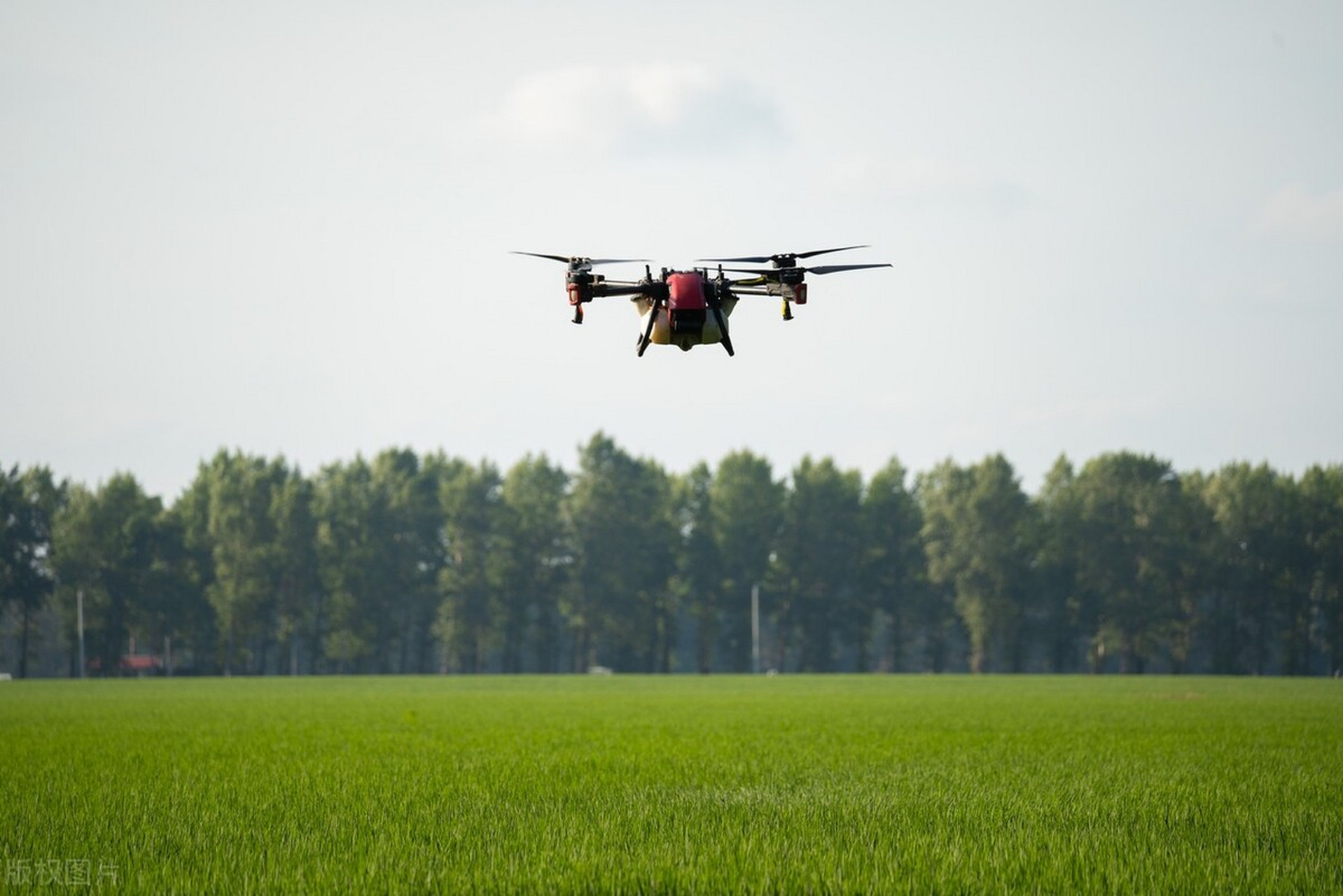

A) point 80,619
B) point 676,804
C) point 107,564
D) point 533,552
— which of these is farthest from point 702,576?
point 676,804

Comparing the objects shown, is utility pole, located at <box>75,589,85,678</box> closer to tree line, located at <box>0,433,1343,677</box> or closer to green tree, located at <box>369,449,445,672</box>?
tree line, located at <box>0,433,1343,677</box>

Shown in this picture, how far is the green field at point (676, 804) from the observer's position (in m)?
13.9

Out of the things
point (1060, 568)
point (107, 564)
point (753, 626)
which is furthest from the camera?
point (753, 626)

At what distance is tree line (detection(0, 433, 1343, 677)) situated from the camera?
12025 cm

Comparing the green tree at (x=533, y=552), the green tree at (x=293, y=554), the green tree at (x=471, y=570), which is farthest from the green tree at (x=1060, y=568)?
the green tree at (x=293, y=554)

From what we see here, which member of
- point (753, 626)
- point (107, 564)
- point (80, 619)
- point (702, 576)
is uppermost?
point (107, 564)

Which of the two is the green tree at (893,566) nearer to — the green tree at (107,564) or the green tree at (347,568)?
the green tree at (347,568)

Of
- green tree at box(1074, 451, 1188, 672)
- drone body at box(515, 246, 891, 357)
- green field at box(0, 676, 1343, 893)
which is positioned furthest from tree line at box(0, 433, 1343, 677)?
drone body at box(515, 246, 891, 357)

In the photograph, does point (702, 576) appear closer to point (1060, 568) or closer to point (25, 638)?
point (1060, 568)

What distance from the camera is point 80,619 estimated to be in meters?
113

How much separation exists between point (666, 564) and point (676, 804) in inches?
4459

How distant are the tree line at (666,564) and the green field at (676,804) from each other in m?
80.6

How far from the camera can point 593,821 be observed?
17.8m

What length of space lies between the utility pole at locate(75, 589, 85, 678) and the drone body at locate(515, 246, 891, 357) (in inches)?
4359
